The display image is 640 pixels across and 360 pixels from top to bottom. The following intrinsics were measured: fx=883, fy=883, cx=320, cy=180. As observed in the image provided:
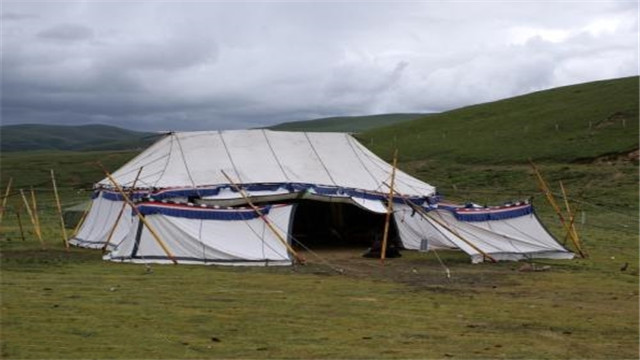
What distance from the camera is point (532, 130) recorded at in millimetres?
62281

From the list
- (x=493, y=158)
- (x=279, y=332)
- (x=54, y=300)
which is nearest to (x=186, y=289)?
(x=54, y=300)

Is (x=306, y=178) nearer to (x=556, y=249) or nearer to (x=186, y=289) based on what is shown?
(x=556, y=249)

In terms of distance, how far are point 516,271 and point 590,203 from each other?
68.3 ft

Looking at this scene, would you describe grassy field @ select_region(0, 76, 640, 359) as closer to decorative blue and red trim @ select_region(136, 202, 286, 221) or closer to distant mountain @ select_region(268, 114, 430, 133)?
decorative blue and red trim @ select_region(136, 202, 286, 221)

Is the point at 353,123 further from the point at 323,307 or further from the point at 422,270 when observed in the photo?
the point at 323,307

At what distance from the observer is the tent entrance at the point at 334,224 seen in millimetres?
26438

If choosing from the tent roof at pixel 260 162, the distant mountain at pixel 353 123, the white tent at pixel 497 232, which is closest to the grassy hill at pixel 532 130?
the tent roof at pixel 260 162

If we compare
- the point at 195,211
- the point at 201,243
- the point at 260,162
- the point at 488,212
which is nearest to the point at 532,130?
the point at 260,162

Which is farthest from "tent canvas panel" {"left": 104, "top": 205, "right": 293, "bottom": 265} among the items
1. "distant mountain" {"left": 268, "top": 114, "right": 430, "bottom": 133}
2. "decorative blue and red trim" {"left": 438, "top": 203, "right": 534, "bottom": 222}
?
"distant mountain" {"left": 268, "top": 114, "right": 430, "bottom": 133}

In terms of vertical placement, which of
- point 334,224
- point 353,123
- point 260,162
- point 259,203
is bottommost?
point 334,224

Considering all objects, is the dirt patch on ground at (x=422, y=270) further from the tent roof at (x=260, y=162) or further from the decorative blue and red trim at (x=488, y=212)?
the tent roof at (x=260, y=162)

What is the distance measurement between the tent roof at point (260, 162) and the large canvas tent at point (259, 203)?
0.10 ft

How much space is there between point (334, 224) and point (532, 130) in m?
A: 38.6

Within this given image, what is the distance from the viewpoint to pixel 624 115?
58062mm
